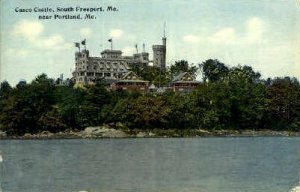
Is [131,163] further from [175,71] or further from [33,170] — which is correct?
[175,71]

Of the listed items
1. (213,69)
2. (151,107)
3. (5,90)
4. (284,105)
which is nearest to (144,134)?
(151,107)

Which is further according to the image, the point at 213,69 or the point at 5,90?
the point at 213,69

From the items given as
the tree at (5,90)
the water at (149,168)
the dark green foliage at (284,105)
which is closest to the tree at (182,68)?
the dark green foliage at (284,105)

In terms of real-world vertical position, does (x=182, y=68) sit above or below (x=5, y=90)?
above

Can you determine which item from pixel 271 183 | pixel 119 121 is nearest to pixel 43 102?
pixel 119 121

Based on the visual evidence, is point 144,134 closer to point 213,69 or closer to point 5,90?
point 5,90

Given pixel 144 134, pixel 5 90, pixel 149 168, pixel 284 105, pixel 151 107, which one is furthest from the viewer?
pixel 284 105

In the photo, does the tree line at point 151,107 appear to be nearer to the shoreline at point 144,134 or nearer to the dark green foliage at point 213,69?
the shoreline at point 144,134
